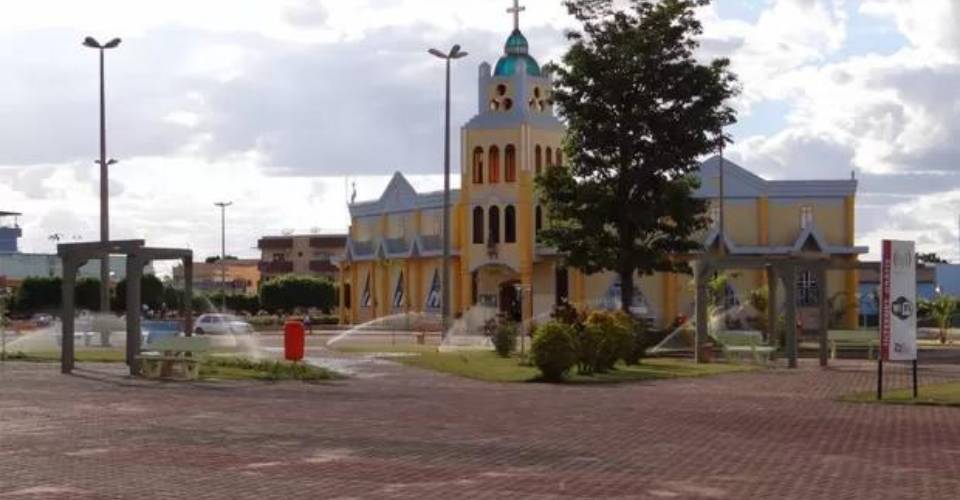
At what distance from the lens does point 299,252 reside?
15900 centimetres

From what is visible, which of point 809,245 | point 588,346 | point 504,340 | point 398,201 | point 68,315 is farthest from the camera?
point 398,201

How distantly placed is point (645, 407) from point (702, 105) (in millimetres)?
25295

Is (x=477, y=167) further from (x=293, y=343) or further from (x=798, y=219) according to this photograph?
(x=293, y=343)

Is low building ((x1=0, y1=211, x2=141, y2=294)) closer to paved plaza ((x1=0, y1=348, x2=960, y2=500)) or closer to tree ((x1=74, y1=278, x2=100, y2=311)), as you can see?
tree ((x1=74, y1=278, x2=100, y2=311))

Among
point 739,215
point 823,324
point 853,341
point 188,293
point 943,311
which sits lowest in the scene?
point 853,341

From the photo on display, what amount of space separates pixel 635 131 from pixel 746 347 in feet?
33.7

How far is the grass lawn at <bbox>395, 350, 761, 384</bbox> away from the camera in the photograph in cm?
2936

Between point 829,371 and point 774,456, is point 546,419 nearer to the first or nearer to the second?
point 774,456

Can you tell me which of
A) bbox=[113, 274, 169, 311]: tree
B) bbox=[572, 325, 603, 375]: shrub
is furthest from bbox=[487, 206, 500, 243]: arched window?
bbox=[572, 325, 603, 375]: shrub

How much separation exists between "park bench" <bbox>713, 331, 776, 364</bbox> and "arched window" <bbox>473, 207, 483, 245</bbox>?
38.0 metres

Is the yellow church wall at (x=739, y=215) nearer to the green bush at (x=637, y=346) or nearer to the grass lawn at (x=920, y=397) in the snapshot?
the green bush at (x=637, y=346)

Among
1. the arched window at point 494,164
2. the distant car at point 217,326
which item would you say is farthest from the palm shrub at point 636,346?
the arched window at point 494,164

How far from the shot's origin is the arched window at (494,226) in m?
75.2

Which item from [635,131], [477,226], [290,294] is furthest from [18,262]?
[635,131]
